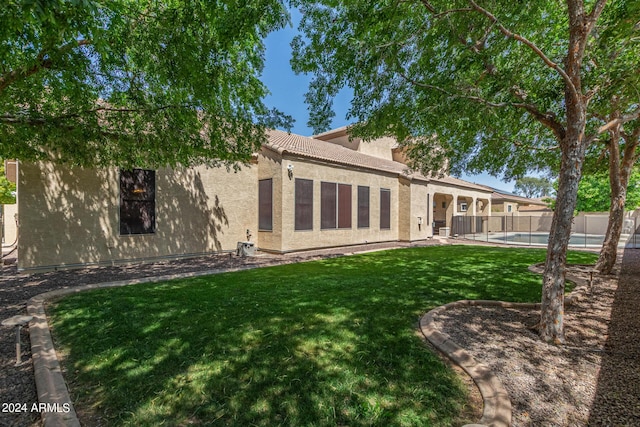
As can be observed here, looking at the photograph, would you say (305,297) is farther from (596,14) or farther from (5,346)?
(596,14)

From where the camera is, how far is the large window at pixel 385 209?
18625 mm

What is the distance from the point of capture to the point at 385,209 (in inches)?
743

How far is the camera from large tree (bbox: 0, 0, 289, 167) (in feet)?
15.3

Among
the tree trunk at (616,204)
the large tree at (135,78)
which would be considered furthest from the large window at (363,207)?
the tree trunk at (616,204)

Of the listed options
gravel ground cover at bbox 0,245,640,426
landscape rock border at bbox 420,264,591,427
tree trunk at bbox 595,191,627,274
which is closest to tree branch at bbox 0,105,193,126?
gravel ground cover at bbox 0,245,640,426

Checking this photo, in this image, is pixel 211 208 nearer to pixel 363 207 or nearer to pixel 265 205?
pixel 265 205

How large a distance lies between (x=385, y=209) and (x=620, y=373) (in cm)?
1552

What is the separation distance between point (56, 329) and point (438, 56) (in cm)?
854

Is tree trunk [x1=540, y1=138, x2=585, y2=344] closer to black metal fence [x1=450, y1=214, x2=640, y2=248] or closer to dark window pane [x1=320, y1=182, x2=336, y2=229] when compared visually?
dark window pane [x1=320, y1=182, x2=336, y2=229]

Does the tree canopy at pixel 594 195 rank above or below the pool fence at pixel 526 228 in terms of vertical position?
above

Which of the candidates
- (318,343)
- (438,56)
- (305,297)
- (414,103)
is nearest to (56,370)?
(318,343)

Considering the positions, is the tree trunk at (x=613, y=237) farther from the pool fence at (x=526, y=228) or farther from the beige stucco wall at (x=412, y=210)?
the pool fence at (x=526, y=228)

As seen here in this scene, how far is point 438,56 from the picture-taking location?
586 cm

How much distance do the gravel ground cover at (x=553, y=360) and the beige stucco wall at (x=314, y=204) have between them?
8622 millimetres
